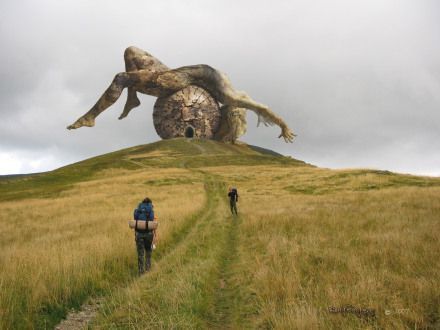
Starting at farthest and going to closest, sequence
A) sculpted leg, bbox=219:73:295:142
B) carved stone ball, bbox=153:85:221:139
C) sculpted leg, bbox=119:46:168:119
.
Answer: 1. carved stone ball, bbox=153:85:221:139
2. sculpted leg, bbox=119:46:168:119
3. sculpted leg, bbox=219:73:295:142

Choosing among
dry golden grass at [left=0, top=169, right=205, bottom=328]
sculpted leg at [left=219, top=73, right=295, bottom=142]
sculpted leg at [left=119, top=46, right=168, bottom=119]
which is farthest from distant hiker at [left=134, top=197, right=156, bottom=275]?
sculpted leg at [left=119, top=46, right=168, bottom=119]

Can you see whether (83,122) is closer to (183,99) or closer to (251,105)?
(183,99)

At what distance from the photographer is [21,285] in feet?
21.4

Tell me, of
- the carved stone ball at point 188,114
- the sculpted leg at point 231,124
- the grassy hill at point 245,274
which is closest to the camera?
the grassy hill at point 245,274

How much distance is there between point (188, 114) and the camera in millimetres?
75500

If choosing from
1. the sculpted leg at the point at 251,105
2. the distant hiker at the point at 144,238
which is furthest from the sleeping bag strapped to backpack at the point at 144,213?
the sculpted leg at the point at 251,105

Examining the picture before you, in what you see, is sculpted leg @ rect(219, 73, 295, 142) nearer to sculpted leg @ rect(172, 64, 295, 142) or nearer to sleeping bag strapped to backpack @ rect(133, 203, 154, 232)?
sculpted leg @ rect(172, 64, 295, 142)

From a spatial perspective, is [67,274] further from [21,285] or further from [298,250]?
[298,250]

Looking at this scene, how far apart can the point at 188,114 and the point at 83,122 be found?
70.3ft

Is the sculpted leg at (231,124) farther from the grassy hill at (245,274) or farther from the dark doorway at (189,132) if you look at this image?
the grassy hill at (245,274)

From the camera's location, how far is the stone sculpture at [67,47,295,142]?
6994cm

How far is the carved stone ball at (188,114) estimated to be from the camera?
74562 millimetres

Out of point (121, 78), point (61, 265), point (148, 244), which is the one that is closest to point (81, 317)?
point (61, 265)

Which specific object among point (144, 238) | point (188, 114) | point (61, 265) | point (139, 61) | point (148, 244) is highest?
point (139, 61)
